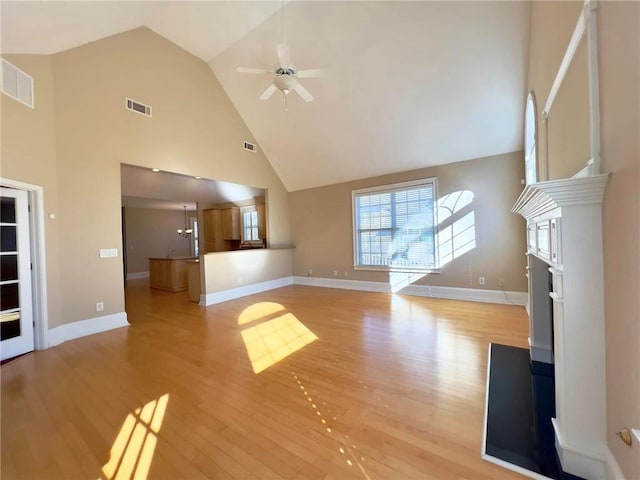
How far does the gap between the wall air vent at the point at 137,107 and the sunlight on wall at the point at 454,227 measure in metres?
5.64

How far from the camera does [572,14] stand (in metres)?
1.72

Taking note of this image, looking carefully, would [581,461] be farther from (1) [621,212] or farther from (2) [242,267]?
(2) [242,267]

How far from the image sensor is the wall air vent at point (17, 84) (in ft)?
9.05

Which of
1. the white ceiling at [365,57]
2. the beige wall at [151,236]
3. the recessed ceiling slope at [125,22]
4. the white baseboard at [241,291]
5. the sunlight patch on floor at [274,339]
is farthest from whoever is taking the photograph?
the beige wall at [151,236]

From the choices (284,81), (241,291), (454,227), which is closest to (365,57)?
(284,81)

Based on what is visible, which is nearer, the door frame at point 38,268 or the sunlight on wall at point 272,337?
the sunlight on wall at point 272,337

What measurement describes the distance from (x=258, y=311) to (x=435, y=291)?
142 inches

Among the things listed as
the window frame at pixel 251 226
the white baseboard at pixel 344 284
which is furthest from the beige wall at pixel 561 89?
the window frame at pixel 251 226

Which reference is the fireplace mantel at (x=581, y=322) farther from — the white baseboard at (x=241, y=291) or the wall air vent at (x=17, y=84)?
the white baseboard at (x=241, y=291)

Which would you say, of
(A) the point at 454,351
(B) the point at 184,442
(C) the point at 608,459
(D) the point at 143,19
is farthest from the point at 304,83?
(C) the point at 608,459

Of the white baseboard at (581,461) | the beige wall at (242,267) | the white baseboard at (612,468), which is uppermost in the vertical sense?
the beige wall at (242,267)

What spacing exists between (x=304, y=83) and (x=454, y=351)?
193 inches

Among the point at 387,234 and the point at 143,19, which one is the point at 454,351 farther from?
the point at 143,19

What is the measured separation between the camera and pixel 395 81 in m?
4.11
